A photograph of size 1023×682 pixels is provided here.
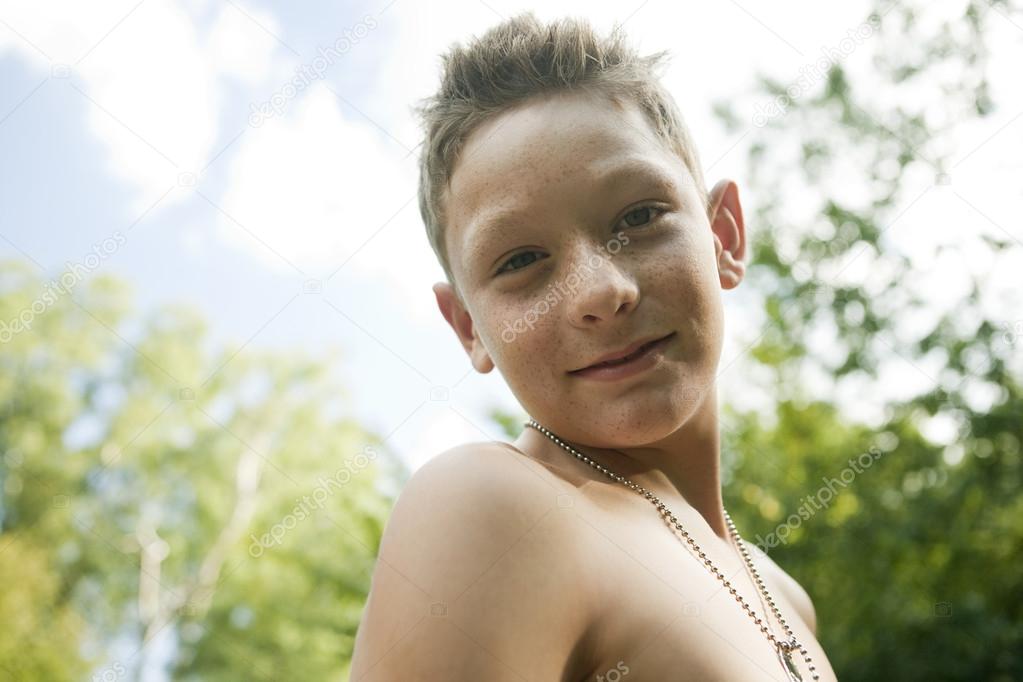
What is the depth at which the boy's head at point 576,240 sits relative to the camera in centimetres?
144

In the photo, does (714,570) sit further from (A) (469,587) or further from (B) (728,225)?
(B) (728,225)

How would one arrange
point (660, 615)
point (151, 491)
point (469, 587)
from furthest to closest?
point (151, 491) < point (660, 615) < point (469, 587)

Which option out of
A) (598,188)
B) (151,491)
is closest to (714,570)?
(598,188)

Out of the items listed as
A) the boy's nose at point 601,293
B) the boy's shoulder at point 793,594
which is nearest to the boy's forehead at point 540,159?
the boy's nose at point 601,293

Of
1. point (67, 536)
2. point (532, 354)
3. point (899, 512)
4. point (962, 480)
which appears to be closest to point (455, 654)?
point (532, 354)

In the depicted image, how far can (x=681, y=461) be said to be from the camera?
5.81ft

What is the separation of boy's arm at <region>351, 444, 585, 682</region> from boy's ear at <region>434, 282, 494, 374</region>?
427mm

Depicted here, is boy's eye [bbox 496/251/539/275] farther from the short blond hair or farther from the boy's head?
the short blond hair

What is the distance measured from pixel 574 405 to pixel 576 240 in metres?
0.25

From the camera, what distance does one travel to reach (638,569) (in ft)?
4.27

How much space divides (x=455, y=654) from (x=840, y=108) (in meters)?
5.42

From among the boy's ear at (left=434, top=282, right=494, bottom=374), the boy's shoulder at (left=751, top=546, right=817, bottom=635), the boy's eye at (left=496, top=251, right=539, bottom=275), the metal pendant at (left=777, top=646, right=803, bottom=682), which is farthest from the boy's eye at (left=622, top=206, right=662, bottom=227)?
the boy's shoulder at (left=751, top=546, right=817, bottom=635)

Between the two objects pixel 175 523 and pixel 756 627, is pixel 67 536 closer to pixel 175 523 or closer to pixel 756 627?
pixel 175 523

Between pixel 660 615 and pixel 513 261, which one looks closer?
pixel 660 615
